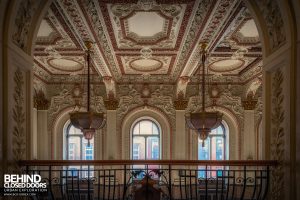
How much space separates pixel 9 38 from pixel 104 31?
3.35 m

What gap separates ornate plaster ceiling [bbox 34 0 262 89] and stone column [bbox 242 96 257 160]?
1203 millimetres

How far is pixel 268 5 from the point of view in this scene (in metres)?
4.33

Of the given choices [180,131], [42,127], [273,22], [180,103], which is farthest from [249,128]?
[273,22]

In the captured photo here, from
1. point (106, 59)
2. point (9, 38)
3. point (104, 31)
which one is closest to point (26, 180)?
point (9, 38)

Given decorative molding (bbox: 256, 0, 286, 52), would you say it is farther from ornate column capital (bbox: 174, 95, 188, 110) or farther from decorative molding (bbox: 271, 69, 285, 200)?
ornate column capital (bbox: 174, 95, 188, 110)

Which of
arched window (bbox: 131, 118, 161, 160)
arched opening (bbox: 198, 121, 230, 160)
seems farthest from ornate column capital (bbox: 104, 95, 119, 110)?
arched opening (bbox: 198, 121, 230, 160)

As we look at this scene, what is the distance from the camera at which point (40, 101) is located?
1248cm

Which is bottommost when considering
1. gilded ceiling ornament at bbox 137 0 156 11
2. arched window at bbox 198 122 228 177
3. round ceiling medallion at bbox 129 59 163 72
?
arched window at bbox 198 122 228 177

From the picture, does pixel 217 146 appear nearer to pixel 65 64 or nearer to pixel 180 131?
pixel 180 131

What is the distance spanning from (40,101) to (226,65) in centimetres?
707

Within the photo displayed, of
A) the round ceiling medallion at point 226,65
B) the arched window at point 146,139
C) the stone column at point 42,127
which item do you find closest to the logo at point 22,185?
the round ceiling medallion at point 226,65

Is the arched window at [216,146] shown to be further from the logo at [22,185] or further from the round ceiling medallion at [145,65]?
the logo at [22,185]

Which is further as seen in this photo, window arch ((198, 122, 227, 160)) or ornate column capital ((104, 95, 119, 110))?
window arch ((198, 122, 227, 160))

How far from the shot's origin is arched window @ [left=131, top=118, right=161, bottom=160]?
1332 centimetres
